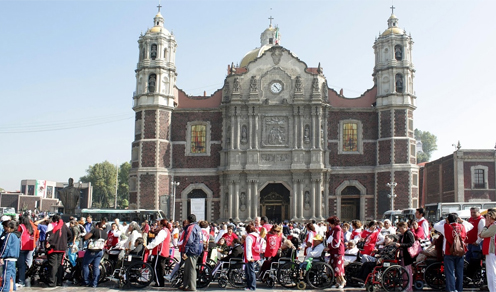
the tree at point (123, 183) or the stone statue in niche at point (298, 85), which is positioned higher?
the stone statue in niche at point (298, 85)

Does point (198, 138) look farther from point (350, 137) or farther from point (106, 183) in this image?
point (106, 183)

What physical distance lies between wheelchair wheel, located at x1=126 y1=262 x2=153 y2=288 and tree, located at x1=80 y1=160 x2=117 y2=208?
83.4m

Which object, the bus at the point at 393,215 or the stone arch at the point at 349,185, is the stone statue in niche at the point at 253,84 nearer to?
the stone arch at the point at 349,185

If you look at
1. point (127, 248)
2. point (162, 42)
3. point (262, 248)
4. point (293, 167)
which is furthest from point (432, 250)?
point (162, 42)

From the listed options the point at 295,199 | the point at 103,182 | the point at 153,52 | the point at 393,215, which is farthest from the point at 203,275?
the point at 103,182

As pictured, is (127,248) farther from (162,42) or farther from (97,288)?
(162,42)

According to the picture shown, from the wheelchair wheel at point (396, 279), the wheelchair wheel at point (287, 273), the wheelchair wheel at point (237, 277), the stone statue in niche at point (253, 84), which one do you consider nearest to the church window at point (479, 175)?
the stone statue in niche at point (253, 84)

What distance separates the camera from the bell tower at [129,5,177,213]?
144ft

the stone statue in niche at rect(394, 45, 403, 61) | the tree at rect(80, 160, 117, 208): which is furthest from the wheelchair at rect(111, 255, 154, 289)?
the tree at rect(80, 160, 117, 208)

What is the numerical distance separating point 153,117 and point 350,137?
15909mm

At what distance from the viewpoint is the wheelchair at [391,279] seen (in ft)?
45.3

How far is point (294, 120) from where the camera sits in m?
44.2

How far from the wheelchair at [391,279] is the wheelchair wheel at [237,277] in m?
3.36

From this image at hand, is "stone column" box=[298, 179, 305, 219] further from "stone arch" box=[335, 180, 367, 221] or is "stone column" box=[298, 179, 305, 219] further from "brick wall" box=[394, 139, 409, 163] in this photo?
"brick wall" box=[394, 139, 409, 163]
